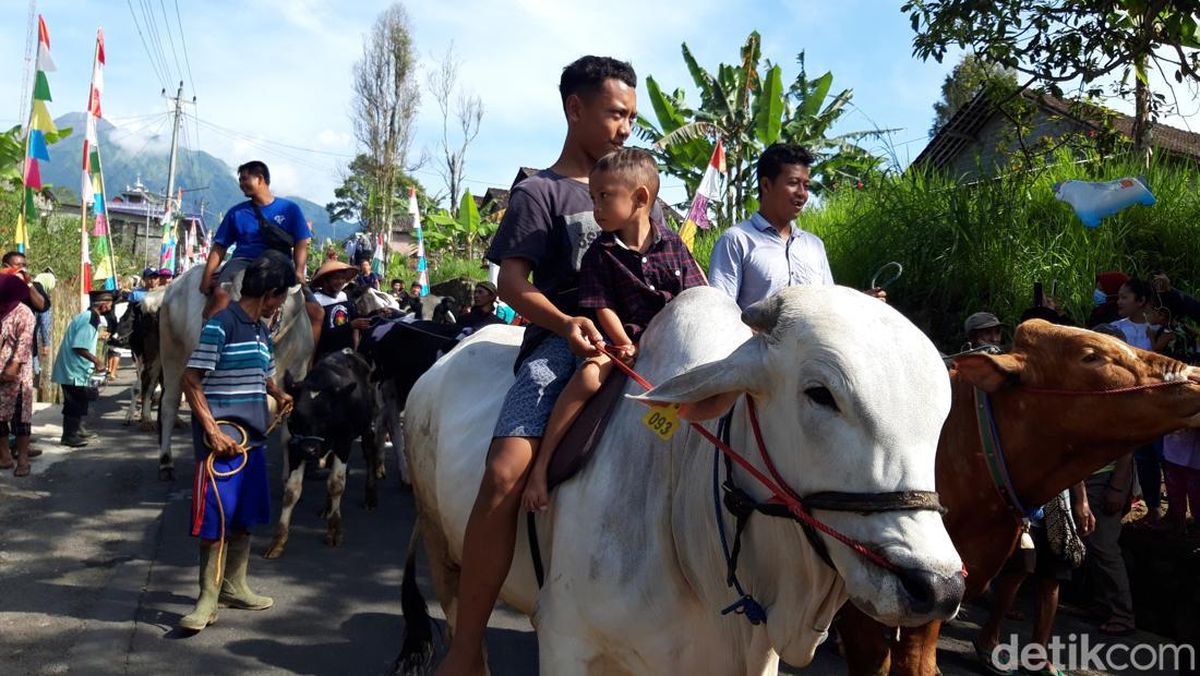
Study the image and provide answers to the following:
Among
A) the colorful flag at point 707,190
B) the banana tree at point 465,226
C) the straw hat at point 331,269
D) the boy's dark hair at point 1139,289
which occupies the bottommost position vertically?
the straw hat at point 331,269

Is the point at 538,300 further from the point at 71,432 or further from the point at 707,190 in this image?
the point at 71,432

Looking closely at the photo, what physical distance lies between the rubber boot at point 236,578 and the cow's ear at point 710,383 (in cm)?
406

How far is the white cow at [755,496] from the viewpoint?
1797mm

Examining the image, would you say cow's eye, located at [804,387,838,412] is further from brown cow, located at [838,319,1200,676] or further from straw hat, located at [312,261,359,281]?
straw hat, located at [312,261,359,281]

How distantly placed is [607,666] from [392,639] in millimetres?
2987

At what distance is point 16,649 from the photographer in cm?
462

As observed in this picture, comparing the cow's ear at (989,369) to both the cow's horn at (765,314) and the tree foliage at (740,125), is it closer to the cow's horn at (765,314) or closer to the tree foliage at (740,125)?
the cow's horn at (765,314)

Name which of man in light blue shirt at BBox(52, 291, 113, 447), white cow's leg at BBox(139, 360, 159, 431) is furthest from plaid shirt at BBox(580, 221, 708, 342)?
white cow's leg at BBox(139, 360, 159, 431)

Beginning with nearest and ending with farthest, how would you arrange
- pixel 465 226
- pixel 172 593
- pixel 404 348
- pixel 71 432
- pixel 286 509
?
pixel 172 593, pixel 286 509, pixel 404 348, pixel 71 432, pixel 465 226

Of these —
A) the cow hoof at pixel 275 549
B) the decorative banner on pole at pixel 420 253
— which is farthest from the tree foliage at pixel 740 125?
the cow hoof at pixel 275 549

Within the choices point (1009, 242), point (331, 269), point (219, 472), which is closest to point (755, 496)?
point (219, 472)

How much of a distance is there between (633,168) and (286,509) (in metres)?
4.85

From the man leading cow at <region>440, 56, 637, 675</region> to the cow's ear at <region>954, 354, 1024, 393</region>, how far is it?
5.34 feet

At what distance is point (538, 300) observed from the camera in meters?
2.77
